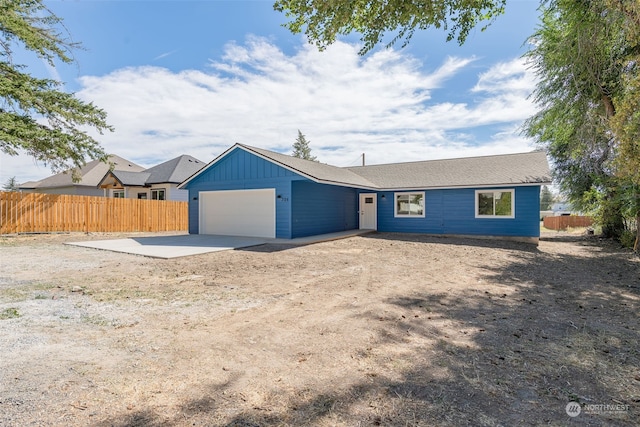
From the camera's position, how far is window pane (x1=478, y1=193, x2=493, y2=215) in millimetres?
14031

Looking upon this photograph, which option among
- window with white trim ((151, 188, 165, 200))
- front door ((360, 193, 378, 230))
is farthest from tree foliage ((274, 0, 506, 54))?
window with white trim ((151, 188, 165, 200))

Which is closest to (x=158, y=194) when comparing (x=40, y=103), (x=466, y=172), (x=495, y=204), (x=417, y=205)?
(x=40, y=103)

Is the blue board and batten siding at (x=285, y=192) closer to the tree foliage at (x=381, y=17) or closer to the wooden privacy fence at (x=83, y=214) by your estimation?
the wooden privacy fence at (x=83, y=214)

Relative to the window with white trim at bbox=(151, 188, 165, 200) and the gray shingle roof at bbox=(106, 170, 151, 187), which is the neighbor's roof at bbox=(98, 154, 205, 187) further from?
the window with white trim at bbox=(151, 188, 165, 200)

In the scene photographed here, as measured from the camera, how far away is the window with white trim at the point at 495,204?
44.5ft

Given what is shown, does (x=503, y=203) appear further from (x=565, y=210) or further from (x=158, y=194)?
(x=565, y=210)

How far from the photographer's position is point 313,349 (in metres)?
3.29

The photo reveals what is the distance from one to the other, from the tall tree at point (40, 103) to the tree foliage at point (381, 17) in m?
13.9

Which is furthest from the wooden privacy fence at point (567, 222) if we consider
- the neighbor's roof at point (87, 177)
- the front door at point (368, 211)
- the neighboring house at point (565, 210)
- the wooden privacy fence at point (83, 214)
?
the neighbor's roof at point (87, 177)

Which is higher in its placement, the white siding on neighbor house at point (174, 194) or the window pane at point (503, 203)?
the white siding on neighbor house at point (174, 194)

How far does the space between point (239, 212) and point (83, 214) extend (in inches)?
314

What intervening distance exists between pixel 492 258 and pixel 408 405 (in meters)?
8.59

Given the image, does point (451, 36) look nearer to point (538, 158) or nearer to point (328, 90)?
point (328, 90)

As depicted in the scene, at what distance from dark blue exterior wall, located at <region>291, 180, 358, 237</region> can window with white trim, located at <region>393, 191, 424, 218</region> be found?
2516mm
